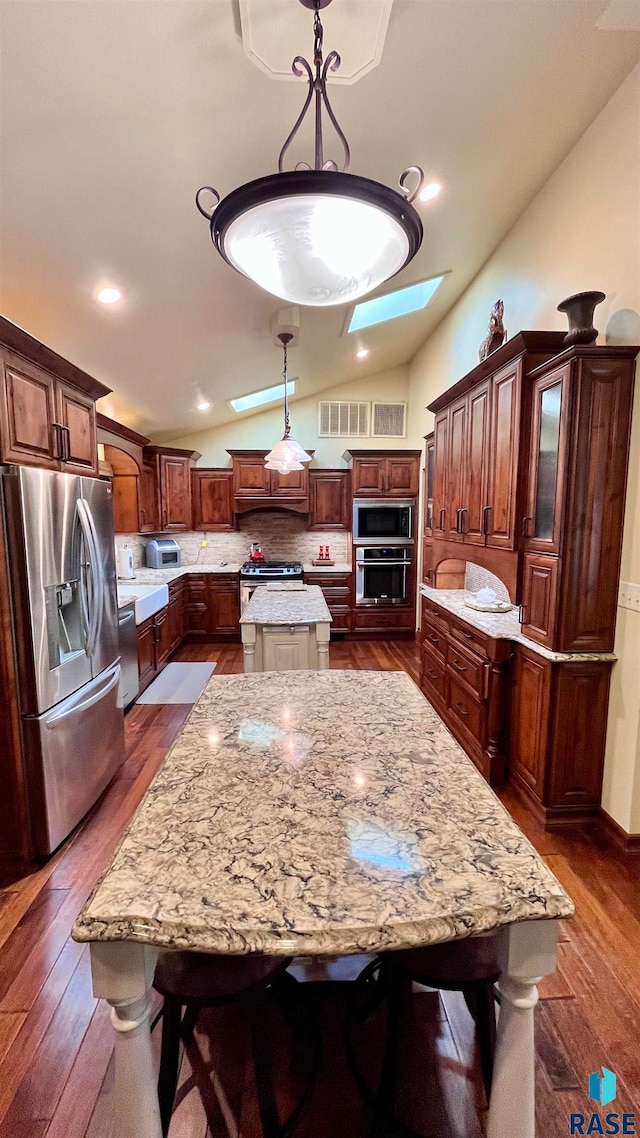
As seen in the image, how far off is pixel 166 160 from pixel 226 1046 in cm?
298

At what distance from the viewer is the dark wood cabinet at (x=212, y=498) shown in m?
5.62

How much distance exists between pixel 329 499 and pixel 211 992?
5188 millimetres

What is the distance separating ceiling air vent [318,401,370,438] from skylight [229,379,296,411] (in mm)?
553

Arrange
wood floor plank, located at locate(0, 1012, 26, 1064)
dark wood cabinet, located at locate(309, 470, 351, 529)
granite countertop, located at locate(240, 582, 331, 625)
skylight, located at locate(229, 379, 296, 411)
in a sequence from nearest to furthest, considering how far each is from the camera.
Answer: wood floor plank, located at locate(0, 1012, 26, 1064), granite countertop, located at locate(240, 582, 331, 625), skylight, located at locate(229, 379, 296, 411), dark wood cabinet, located at locate(309, 470, 351, 529)

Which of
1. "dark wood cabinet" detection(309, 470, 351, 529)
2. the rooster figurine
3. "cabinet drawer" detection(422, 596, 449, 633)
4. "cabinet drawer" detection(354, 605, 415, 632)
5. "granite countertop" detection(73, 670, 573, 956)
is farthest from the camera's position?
"dark wood cabinet" detection(309, 470, 351, 529)

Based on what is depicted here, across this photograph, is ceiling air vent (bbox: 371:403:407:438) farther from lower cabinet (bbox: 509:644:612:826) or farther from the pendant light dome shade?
the pendant light dome shade

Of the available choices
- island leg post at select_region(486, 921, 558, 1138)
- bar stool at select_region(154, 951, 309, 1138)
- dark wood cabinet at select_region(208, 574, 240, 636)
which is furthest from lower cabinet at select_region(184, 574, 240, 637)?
island leg post at select_region(486, 921, 558, 1138)

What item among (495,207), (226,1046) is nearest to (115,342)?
(495,207)

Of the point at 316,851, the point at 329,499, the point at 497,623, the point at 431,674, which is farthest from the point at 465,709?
the point at 329,499

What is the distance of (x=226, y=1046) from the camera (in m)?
1.31

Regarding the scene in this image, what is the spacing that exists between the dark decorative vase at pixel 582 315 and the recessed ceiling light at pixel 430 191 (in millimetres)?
1025

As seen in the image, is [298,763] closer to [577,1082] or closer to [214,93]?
[577,1082]

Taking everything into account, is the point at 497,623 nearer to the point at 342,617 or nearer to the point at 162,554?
the point at 342,617

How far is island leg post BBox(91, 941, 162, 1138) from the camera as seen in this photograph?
736mm
